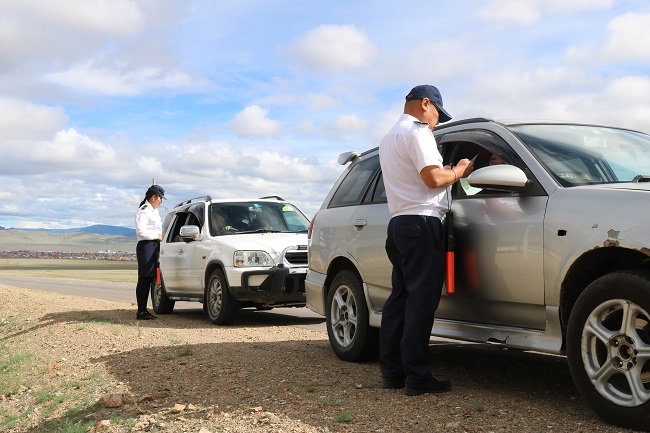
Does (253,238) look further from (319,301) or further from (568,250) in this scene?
(568,250)

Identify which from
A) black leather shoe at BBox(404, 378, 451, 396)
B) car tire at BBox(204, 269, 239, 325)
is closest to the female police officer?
car tire at BBox(204, 269, 239, 325)

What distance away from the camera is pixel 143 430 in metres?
5.42

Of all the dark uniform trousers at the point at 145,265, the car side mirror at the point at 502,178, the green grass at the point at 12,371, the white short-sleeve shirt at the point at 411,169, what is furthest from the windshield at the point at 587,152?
the dark uniform trousers at the point at 145,265

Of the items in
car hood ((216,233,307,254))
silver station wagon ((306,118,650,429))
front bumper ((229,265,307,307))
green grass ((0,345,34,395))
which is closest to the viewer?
silver station wagon ((306,118,650,429))

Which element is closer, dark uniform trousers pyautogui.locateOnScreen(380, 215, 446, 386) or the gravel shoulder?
the gravel shoulder

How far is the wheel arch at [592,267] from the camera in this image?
4715 millimetres

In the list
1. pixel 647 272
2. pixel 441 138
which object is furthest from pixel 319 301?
pixel 647 272

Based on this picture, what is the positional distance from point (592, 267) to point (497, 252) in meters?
0.69

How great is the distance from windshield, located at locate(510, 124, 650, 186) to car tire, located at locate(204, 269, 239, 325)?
6.54 m

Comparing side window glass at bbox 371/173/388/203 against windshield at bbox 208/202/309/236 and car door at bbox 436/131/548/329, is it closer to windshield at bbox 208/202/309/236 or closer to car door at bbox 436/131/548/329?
car door at bbox 436/131/548/329

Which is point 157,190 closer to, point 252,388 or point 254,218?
point 254,218

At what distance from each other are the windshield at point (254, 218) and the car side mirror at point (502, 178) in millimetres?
7625

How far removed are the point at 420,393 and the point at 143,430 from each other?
6.28ft

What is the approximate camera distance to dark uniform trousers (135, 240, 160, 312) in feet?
42.4
